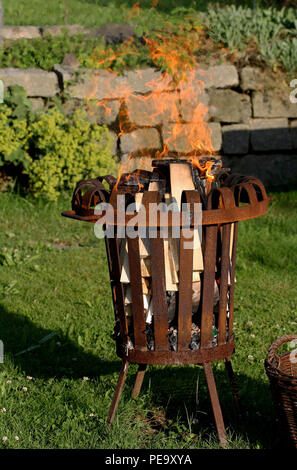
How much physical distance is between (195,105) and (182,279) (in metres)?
4.75

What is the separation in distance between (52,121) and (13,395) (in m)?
3.57

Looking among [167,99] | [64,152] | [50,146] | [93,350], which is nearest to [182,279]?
[93,350]

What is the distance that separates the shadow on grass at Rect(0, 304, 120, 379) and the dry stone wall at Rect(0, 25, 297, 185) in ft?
10.1

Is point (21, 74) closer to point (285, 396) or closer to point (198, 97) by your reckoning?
point (198, 97)

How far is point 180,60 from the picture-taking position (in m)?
7.09

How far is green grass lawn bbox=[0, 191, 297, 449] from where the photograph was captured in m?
2.91

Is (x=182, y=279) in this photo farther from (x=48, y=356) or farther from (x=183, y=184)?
(x=48, y=356)

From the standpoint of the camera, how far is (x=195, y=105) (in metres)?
7.05

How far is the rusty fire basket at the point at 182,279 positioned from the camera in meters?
2.56

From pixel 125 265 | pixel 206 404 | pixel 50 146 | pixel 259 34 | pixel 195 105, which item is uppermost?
pixel 259 34

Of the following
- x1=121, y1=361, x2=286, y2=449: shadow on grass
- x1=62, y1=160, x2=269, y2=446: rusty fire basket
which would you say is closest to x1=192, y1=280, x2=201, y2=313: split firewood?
x1=62, y1=160, x2=269, y2=446: rusty fire basket

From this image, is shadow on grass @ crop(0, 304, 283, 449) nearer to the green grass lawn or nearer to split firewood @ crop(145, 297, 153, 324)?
the green grass lawn

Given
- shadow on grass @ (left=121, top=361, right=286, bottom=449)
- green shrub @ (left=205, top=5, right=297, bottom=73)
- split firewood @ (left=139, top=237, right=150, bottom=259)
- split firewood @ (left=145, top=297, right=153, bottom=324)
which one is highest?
green shrub @ (left=205, top=5, right=297, bottom=73)

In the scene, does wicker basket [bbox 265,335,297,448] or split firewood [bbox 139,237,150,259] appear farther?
split firewood [bbox 139,237,150,259]
